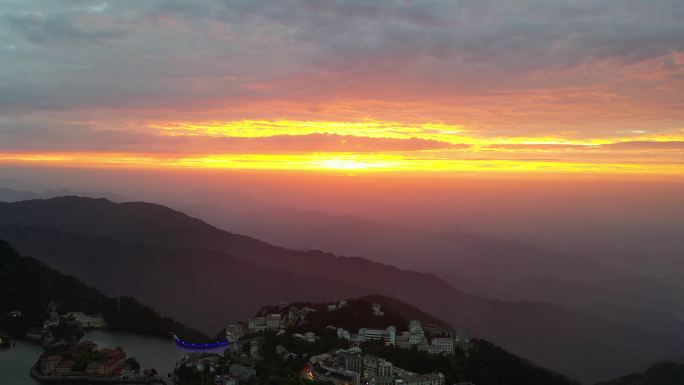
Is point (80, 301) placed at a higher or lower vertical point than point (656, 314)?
higher

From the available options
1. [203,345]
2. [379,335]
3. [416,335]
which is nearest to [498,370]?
[416,335]

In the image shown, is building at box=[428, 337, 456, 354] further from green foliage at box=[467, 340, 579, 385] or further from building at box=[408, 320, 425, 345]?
green foliage at box=[467, 340, 579, 385]

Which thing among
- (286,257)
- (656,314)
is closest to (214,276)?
(286,257)

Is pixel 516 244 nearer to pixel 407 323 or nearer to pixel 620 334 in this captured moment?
pixel 620 334

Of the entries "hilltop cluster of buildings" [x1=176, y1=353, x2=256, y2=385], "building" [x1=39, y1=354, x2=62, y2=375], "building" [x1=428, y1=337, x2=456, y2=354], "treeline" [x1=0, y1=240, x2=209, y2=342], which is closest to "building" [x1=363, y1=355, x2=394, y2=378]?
"building" [x1=428, y1=337, x2=456, y2=354]

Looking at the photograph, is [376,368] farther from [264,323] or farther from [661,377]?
[661,377]

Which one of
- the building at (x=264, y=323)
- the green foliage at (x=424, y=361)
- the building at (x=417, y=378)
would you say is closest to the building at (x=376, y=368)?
the building at (x=417, y=378)
